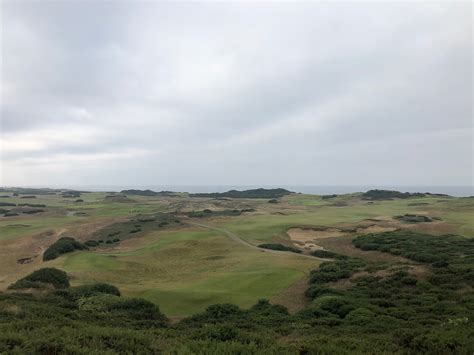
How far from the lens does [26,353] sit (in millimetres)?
7609

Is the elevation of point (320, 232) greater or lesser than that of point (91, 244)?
greater

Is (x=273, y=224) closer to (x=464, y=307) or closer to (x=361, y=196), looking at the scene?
(x=464, y=307)

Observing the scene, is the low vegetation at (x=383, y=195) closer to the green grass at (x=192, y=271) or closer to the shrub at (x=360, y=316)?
the green grass at (x=192, y=271)

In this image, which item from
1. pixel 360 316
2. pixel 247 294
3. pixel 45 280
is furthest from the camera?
pixel 247 294

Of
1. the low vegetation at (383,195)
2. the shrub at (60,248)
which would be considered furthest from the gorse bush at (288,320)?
the low vegetation at (383,195)

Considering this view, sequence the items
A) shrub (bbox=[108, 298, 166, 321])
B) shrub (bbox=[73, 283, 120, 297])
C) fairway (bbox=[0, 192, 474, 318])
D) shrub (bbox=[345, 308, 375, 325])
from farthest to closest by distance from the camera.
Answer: fairway (bbox=[0, 192, 474, 318]) → shrub (bbox=[73, 283, 120, 297]) → shrub (bbox=[108, 298, 166, 321]) → shrub (bbox=[345, 308, 375, 325])

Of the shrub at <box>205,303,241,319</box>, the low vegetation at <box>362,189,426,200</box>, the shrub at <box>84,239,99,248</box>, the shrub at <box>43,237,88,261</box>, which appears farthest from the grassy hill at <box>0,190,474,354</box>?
the low vegetation at <box>362,189,426,200</box>

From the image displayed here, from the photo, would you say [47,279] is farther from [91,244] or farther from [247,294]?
[91,244]

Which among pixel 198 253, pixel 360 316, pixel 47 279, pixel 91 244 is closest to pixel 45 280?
pixel 47 279

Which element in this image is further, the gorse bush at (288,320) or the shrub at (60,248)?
the shrub at (60,248)

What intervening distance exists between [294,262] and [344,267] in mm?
4865

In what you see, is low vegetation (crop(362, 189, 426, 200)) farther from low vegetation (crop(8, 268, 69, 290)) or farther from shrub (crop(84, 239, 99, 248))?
low vegetation (crop(8, 268, 69, 290))

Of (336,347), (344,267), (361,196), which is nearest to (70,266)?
(344,267)

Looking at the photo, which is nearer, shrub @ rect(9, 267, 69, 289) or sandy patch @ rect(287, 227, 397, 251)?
shrub @ rect(9, 267, 69, 289)
